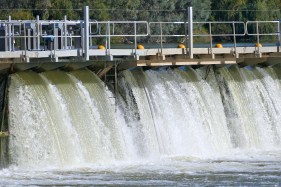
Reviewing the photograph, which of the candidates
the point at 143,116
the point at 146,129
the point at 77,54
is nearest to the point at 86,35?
the point at 77,54

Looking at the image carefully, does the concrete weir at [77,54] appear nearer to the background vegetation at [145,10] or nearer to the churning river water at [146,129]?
the churning river water at [146,129]

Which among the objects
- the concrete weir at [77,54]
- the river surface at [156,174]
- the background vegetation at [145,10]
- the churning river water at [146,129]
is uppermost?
the background vegetation at [145,10]

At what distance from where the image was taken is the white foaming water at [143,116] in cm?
4206

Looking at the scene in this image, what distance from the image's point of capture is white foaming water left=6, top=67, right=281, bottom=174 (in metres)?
42.1

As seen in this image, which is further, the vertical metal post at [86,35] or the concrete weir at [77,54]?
the vertical metal post at [86,35]

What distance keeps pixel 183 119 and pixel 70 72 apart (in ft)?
16.4

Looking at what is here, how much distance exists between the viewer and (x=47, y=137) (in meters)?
42.1

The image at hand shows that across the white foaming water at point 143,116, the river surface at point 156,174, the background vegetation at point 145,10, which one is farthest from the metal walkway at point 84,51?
the background vegetation at point 145,10

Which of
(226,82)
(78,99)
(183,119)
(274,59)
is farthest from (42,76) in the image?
(274,59)

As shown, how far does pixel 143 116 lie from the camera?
151ft

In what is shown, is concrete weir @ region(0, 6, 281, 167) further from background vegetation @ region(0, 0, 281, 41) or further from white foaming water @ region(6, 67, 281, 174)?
background vegetation @ region(0, 0, 281, 41)

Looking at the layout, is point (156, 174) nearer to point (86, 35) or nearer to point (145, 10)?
point (86, 35)

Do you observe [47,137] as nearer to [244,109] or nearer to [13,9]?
[244,109]

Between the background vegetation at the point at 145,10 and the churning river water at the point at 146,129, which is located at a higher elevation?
the background vegetation at the point at 145,10
